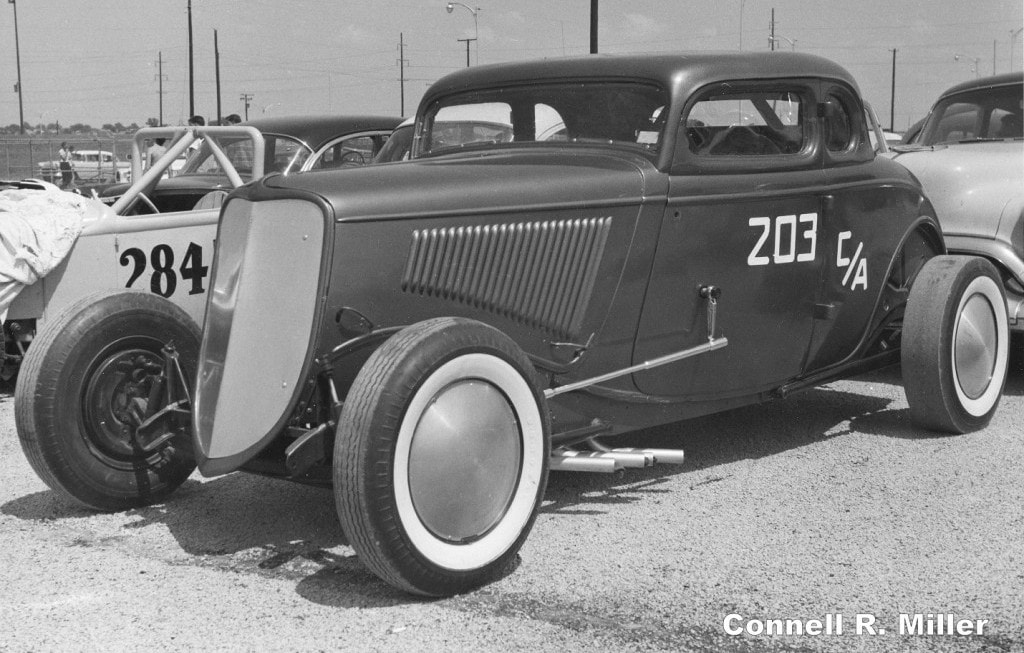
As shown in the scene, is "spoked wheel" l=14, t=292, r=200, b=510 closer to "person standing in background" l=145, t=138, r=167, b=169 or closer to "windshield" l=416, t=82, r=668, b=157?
"windshield" l=416, t=82, r=668, b=157

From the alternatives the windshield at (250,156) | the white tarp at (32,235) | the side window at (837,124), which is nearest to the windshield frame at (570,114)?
the side window at (837,124)

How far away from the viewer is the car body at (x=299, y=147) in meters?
9.40

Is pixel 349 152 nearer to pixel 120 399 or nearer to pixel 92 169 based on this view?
pixel 120 399

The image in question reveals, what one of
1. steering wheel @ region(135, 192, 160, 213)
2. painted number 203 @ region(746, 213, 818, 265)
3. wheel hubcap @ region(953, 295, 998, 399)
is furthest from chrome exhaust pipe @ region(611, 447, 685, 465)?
Result: steering wheel @ region(135, 192, 160, 213)

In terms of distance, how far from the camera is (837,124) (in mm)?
5238

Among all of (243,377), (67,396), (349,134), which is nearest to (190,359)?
(67,396)

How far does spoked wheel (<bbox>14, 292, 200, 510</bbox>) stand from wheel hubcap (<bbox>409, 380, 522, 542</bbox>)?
1.18m

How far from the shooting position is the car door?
4477 millimetres

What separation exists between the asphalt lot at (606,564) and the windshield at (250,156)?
456 centimetres

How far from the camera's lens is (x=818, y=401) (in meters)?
6.36

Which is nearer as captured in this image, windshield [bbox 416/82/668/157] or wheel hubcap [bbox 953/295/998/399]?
windshield [bbox 416/82/668/157]

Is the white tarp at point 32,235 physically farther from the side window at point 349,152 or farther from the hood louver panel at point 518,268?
the hood louver panel at point 518,268

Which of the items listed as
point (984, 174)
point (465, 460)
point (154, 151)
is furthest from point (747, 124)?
point (154, 151)

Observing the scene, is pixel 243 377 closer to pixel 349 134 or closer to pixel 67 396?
pixel 67 396
